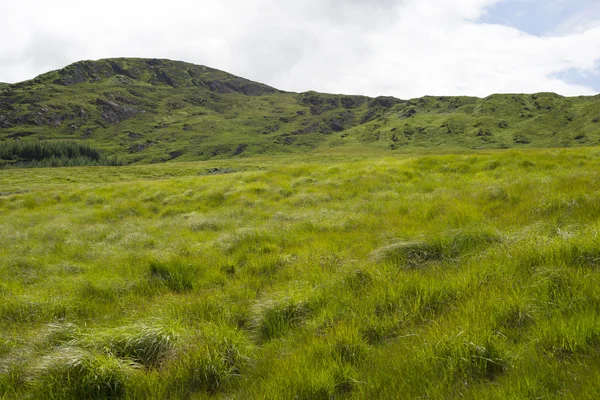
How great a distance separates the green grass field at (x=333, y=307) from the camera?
2.99 metres

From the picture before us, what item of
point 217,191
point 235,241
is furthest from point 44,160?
point 235,241

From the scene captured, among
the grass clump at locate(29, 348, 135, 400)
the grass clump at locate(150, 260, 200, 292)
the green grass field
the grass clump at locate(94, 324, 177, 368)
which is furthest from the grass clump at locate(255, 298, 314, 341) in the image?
the grass clump at locate(150, 260, 200, 292)

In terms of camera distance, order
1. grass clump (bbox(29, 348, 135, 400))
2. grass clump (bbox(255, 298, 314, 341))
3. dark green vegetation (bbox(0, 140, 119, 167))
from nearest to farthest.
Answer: grass clump (bbox(29, 348, 135, 400)) < grass clump (bbox(255, 298, 314, 341)) < dark green vegetation (bbox(0, 140, 119, 167))

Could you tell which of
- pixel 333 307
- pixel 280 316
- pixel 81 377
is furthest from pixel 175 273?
pixel 333 307

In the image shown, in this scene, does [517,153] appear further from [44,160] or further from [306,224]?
[44,160]

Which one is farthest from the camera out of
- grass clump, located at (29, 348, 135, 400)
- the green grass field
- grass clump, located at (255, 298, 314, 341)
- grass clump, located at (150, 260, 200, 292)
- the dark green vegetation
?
the dark green vegetation

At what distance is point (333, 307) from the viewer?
4.56 metres

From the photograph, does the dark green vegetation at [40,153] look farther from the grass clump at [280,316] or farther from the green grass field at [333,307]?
the grass clump at [280,316]

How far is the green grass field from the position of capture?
2990mm

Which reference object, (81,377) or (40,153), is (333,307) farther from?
(40,153)

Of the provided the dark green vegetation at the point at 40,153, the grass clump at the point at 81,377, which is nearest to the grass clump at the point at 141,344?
the grass clump at the point at 81,377

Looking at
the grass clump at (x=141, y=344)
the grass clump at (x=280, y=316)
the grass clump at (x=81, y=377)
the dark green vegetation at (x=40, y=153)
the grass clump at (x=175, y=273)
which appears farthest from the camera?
the dark green vegetation at (x=40, y=153)

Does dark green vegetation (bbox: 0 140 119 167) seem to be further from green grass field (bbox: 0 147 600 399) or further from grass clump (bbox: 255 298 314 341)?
grass clump (bbox: 255 298 314 341)

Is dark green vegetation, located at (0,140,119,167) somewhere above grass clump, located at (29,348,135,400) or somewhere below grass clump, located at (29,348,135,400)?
above
